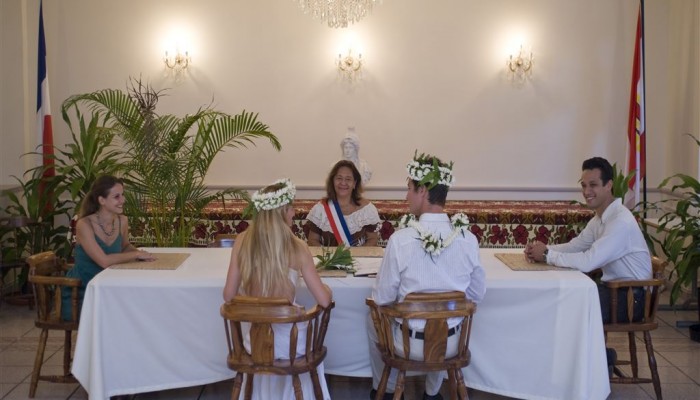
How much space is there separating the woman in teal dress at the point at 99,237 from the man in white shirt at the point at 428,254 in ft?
5.14

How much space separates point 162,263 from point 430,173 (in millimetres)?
1654

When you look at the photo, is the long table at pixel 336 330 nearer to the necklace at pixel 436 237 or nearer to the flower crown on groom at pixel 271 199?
the necklace at pixel 436 237

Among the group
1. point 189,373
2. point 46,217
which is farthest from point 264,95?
point 189,373

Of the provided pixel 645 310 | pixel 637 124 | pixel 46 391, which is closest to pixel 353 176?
pixel 645 310

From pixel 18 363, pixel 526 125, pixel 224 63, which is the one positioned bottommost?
pixel 18 363

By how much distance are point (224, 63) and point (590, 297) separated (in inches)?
198

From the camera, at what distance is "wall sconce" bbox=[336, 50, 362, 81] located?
7617 millimetres

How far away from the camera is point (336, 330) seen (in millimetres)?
3951

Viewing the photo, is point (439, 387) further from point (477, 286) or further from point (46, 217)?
point (46, 217)

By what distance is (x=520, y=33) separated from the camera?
757cm

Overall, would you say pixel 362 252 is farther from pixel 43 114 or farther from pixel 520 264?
pixel 43 114

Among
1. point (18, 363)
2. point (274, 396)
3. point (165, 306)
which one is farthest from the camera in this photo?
point (18, 363)

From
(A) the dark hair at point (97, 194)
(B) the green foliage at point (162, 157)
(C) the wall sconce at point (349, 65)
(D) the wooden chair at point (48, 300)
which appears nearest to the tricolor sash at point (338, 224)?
(B) the green foliage at point (162, 157)

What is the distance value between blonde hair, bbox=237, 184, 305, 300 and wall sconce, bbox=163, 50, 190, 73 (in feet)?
15.2
